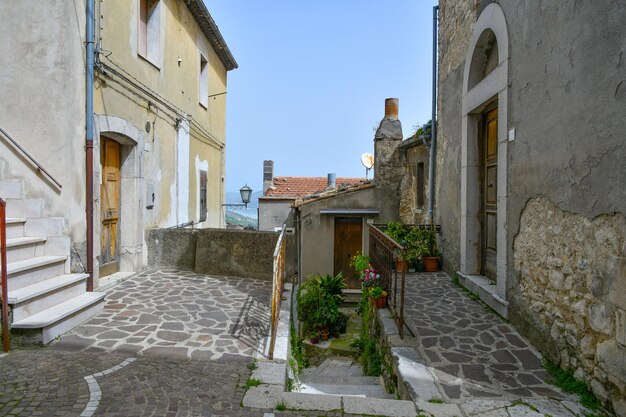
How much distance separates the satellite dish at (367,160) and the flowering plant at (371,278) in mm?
11240

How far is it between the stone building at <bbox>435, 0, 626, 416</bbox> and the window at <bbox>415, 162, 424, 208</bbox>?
11.4 feet

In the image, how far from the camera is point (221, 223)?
47.2 feet

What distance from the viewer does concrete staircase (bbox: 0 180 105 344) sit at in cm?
396

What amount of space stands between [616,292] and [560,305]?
0.84 m

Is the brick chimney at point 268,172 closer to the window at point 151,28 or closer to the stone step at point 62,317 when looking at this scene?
the window at point 151,28

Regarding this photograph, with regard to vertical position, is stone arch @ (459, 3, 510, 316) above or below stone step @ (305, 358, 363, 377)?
above

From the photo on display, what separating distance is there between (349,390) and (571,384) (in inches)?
82.9

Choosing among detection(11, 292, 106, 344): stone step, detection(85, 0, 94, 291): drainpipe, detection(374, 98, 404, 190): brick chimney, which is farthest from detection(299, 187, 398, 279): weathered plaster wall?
detection(11, 292, 106, 344): stone step

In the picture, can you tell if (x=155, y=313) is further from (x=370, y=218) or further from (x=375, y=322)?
(x=370, y=218)

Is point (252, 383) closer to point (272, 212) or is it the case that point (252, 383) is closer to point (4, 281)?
point (4, 281)

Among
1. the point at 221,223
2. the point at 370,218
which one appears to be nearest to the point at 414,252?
the point at 370,218

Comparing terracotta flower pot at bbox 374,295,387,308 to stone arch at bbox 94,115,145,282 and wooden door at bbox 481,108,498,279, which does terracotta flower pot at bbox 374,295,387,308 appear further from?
stone arch at bbox 94,115,145,282

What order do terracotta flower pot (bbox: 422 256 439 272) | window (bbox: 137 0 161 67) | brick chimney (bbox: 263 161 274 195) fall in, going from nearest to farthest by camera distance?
terracotta flower pot (bbox: 422 256 439 272)
window (bbox: 137 0 161 67)
brick chimney (bbox: 263 161 274 195)

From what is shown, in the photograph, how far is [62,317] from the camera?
416 centimetres
